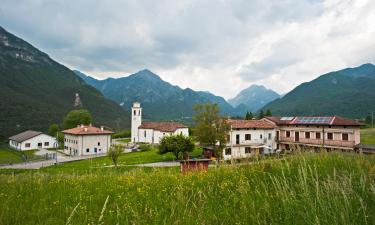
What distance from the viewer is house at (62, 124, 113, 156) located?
55.4 meters

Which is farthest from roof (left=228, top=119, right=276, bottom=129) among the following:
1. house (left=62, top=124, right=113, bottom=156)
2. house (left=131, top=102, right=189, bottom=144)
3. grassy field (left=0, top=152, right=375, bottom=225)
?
grassy field (left=0, top=152, right=375, bottom=225)

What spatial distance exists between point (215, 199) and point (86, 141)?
189 feet

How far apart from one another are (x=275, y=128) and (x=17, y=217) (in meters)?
48.0

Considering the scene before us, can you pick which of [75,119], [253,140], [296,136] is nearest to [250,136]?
[253,140]

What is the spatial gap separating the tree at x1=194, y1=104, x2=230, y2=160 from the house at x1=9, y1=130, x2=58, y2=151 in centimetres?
4773

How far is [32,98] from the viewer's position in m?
124

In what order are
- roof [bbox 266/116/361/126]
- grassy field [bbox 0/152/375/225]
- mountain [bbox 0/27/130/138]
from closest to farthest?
1. grassy field [bbox 0/152/375/225]
2. roof [bbox 266/116/361/126]
3. mountain [bbox 0/27/130/138]

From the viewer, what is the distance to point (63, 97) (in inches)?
6245

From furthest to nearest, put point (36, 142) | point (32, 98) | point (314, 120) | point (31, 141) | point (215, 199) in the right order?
point (32, 98), point (36, 142), point (31, 141), point (314, 120), point (215, 199)

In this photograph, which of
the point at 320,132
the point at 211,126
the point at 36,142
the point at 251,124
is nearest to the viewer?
the point at 211,126

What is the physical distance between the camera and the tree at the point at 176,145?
1556 inches

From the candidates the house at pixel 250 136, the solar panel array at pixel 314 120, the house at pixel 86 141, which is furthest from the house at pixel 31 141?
the solar panel array at pixel 314 120

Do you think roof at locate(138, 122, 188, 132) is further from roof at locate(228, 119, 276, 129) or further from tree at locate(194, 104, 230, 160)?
tree at locate(194, 104, 230, 160)

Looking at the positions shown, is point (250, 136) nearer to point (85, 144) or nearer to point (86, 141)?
point (86, 141)
